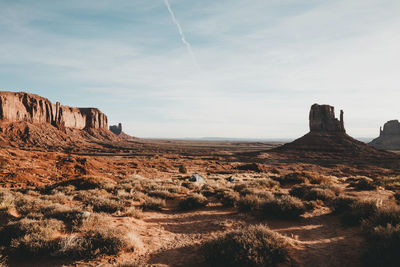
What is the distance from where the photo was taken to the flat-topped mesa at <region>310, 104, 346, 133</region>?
287 feet

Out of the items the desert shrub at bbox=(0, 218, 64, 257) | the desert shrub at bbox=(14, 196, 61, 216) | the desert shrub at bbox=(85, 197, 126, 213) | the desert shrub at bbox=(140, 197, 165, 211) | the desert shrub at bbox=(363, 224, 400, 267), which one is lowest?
the desert shrub at bbox=(140, 197, 165, 211)

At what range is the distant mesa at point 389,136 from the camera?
13438cm

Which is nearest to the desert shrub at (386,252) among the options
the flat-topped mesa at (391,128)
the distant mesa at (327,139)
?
the distant mesa at (327,139)

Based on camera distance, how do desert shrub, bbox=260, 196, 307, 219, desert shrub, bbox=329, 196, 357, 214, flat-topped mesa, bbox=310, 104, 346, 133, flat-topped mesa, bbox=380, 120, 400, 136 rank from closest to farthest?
desert shrub, bbox=260, 196, 307, 219
desert shrub, bbox=329, 196, 357, 214
flat-topped mesa, bbox=310, 104, 346, 133
flat-topped mesa, bbox=380, 120, 400, 136

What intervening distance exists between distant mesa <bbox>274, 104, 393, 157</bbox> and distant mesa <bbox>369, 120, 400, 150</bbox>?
7845 centimetres

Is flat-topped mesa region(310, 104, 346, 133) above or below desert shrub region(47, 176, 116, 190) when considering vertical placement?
above

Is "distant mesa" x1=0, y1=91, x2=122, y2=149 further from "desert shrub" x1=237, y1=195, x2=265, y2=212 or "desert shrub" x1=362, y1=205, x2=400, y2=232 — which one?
"desert shrub" x1=362, y1=205, x2=400, y2=232

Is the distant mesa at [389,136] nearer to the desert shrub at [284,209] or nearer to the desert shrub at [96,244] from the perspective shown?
the desert shrub at [284,209]

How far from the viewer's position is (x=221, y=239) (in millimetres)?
4883

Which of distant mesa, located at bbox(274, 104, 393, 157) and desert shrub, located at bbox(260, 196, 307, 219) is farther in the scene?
distant mesa, located at bbox(274, 104, 393, 157)

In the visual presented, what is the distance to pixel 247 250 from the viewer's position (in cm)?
435

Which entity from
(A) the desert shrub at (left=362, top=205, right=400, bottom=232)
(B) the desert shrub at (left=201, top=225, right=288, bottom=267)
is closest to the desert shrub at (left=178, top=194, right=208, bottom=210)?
(B) the desert shrub at (left=201, top=225, right=288, bottom=267)

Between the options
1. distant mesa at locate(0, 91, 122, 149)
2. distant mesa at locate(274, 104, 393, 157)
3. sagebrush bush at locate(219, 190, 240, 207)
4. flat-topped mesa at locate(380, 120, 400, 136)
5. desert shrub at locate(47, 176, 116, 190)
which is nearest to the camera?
sagebrush bush at locate(219, 190, 240, 207)

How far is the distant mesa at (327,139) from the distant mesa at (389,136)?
257 feet
